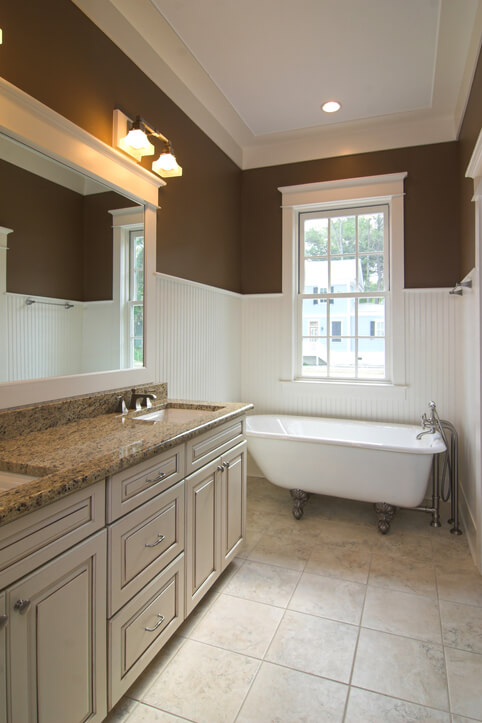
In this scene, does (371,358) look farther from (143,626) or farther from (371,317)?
(143,626)

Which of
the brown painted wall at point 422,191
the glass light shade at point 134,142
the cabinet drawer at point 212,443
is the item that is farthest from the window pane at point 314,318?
the glass light shade at point 134,142

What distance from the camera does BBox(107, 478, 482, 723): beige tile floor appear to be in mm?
1509

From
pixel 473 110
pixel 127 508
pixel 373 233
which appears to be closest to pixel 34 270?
pixel 127 508

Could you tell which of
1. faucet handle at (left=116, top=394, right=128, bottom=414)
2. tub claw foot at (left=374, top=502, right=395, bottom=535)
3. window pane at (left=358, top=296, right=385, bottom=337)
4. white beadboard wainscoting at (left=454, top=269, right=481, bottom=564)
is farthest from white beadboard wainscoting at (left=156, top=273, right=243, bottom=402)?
white beadboard wainscoting at (left=454, top=269, right=481, bottom=564)

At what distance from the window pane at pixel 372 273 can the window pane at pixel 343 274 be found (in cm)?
8

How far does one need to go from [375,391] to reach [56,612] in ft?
9.78

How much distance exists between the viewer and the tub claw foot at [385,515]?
2.86 meters

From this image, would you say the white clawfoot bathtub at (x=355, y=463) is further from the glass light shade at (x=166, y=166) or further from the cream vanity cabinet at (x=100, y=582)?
the glass light shade at (x=166, y=166)

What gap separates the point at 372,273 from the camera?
3.73 meters

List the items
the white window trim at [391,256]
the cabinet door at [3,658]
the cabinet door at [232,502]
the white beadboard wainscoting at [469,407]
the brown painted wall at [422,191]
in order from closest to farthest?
the cabinet door at [3,658], the cabinet door at [232,502], the white beadboard wainscoting at [469,407], the brown painted wall at [422,191], the white window trim at [391,256]

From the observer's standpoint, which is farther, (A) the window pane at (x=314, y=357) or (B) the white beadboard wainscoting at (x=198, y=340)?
(A) the window pane at (x=314, y=357)

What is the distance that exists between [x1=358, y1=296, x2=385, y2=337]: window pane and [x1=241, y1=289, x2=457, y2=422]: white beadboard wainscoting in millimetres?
241

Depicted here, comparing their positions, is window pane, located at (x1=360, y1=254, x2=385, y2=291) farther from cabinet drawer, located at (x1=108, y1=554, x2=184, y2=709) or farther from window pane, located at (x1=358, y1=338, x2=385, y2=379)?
cabinet drawer, located at (x1=108, y1=554, x2=184, y2=709)

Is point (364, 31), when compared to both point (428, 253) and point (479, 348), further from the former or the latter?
point (479, 348)
